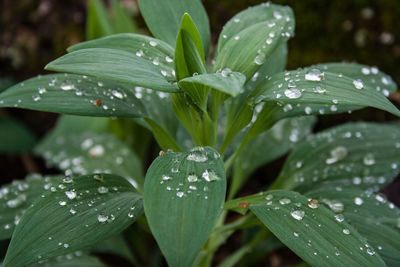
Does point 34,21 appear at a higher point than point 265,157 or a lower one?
higher

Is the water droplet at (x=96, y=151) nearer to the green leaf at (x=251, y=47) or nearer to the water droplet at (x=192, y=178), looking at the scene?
the green leaf at (x=251, y=47)

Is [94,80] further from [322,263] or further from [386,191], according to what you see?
[386,191]

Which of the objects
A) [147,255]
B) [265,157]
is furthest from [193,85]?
[147,255]

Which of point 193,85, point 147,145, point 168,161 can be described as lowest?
point 147,145

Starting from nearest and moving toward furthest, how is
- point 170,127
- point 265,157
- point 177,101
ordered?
point 177,101
point 170,127
point 265,157

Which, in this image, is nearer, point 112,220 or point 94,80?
point 112,220

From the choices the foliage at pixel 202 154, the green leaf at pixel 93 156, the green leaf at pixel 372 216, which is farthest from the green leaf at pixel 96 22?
the green leaf at pixel 372 216

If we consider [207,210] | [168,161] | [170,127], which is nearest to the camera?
[207,210]
